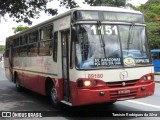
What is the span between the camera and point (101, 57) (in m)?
8.28

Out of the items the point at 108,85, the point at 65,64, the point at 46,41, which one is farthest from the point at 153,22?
the point at 108,85

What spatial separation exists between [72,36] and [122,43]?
1.33 meters

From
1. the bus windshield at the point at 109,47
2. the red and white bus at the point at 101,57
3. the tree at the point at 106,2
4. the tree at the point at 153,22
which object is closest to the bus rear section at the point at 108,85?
the red and white bus at the point at 101,57

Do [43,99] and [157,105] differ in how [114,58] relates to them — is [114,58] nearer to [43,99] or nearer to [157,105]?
[157,105]

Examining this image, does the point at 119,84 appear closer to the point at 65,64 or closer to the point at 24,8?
the point at 65,64

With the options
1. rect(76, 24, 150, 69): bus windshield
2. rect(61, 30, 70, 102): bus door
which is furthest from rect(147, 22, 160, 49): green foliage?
rect(76, 24, 150, 69): bus windshield

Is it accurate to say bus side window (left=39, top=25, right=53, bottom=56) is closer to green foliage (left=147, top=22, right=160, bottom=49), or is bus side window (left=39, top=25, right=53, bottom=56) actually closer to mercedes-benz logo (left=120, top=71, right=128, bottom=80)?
mercedes-benz logo (left=120, top=71, right=128, bottom=80)

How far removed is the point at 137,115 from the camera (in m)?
8.65

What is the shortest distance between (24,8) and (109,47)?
8945 millimetres

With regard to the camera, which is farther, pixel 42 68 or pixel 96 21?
pixel 42 68

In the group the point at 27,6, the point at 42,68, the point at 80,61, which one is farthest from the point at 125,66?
the point at 27,6

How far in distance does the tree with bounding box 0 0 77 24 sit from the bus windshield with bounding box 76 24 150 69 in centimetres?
788

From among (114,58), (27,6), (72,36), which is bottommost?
(114,58)

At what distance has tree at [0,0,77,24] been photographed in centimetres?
1559
